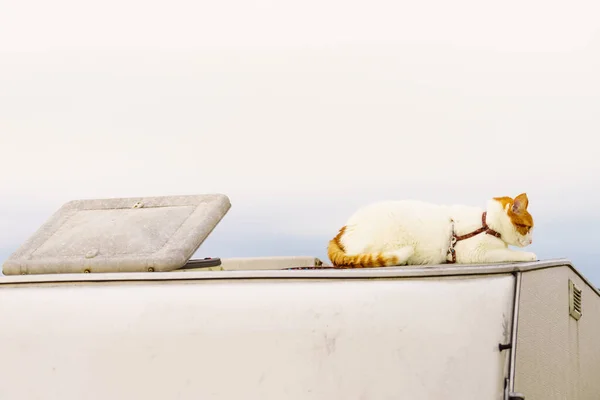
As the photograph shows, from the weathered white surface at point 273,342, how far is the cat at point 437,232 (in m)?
0.75

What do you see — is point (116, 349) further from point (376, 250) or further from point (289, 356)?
point (376, 250)

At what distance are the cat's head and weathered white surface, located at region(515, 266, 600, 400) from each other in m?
0.30

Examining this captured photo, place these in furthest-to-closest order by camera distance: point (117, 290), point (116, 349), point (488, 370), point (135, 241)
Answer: point (135, 241) < point (117, 290) < point (116, 349) < point (488, 370)

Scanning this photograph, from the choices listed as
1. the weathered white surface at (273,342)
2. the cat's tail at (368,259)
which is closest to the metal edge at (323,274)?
the weathered white surface at (273,342)

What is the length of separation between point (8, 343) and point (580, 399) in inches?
90.9

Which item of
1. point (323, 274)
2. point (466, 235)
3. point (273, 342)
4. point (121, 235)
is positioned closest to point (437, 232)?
point (466, 235)

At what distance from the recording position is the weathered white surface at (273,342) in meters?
1.96

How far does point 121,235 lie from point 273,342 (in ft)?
3.81

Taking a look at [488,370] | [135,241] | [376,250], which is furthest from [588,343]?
[135,241]

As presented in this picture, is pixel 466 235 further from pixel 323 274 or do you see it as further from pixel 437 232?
pixel 323 274

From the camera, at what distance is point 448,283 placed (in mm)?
2066

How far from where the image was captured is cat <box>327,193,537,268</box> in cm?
296

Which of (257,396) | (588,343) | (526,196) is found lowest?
(257,396)

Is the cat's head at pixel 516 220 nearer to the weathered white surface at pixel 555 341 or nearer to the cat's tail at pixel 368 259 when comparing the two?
the weathered white surface at pixel 555 341
